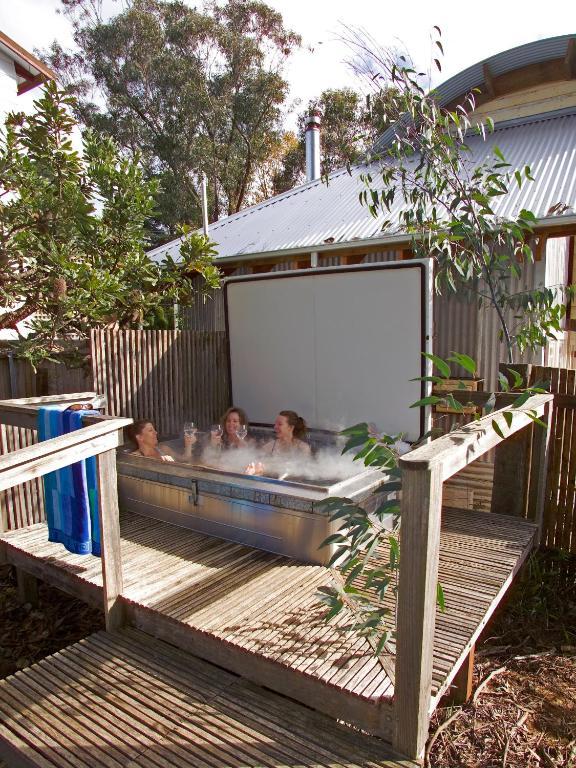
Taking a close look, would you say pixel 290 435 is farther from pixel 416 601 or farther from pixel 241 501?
pixel 416 601

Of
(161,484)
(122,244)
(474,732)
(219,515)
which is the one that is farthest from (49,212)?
(474,732)

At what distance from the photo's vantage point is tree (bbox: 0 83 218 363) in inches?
174

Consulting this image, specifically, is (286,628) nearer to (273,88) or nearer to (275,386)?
(275,386)

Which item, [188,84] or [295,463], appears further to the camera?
[188,84]

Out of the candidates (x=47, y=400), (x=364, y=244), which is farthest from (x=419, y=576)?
(x=364, y=244)

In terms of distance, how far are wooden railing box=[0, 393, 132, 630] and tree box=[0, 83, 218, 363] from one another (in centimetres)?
203

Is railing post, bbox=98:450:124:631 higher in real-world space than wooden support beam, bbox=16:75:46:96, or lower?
lower

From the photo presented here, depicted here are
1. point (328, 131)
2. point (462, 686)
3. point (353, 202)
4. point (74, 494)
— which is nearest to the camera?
point (462, 686)

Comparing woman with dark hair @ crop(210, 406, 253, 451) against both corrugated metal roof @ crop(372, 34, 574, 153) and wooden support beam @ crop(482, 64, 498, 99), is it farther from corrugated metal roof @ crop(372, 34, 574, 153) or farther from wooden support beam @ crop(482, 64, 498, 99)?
wooden support beam @ crop(482, 64, 498, 99)

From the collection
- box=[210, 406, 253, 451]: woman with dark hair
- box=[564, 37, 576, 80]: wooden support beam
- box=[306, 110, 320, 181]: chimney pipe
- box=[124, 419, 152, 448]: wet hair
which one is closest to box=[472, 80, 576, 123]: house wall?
box=[564, 37, 576, 80]: wooden support beam

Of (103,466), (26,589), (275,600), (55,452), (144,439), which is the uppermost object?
(55,452)

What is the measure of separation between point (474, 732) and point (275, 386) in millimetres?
3732

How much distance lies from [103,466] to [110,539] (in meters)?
0.39

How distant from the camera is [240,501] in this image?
346cm
